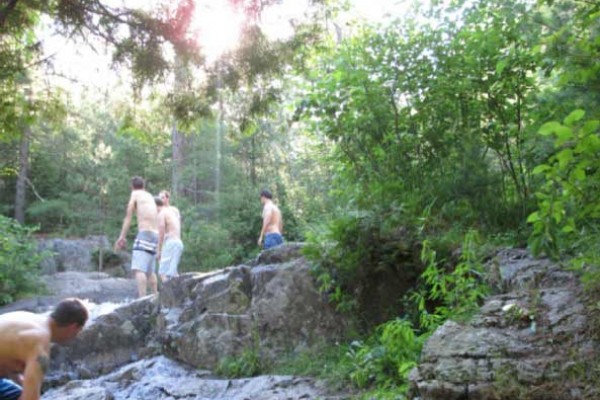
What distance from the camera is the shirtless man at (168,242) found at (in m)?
10.4

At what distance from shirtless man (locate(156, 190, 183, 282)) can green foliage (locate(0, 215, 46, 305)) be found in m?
5.13

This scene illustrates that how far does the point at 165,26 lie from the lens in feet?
21.9

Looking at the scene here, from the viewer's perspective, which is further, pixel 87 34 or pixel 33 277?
pixel 33 277

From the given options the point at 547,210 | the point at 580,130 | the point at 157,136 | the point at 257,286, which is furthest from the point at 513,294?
the point at 157,136

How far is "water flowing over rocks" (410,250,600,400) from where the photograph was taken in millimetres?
3445

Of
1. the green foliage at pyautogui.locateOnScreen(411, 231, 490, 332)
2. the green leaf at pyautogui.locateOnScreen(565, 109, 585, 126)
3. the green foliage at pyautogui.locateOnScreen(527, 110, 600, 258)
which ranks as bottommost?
the green foliage at pyautogui.locateOnScreen(411, 231, 490, 332)

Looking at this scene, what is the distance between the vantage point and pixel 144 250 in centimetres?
1009

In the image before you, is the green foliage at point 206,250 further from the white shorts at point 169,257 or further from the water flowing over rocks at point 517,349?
the water flowing over rocks at point 517,349

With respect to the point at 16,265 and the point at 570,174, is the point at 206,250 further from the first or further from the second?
the point at 570,174

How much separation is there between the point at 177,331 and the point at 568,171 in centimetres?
600

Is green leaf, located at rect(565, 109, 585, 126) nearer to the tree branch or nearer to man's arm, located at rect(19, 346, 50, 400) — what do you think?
man's arm, located at rect(19, 346, 50, 400)

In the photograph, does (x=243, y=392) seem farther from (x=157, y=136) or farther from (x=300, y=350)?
(x=157, y=136)

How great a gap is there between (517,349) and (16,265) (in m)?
14.1

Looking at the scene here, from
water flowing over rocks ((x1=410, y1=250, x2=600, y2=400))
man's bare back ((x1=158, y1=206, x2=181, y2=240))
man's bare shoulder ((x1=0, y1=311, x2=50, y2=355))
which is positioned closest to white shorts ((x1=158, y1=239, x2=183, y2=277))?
man's bare back ((x1=158, y1=206, x2=181, y2=240))
